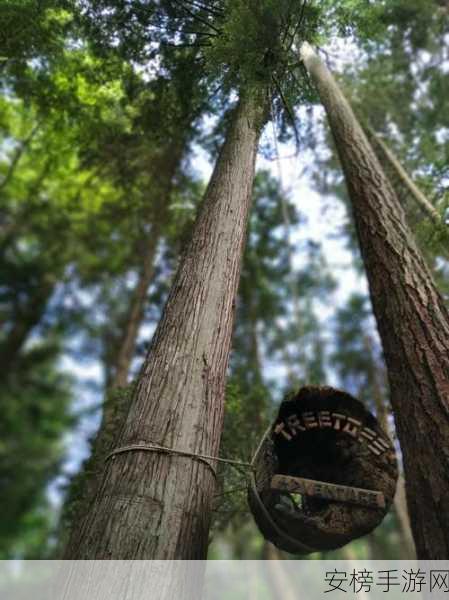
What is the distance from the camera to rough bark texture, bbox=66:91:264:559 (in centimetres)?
209

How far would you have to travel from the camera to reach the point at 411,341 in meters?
3.20

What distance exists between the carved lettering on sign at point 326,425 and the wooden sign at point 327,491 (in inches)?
14.7

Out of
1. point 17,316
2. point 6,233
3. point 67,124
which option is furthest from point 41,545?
point 67,124

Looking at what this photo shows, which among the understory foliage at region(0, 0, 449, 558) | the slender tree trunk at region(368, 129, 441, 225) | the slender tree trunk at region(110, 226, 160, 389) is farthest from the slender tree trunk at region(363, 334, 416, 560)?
the slender tree trunk at region(110, 226, 160, 389)

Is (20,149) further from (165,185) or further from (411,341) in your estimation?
(411,341)

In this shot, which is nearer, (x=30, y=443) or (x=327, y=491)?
(x=327, y=491)

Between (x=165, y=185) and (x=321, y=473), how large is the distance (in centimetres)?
632

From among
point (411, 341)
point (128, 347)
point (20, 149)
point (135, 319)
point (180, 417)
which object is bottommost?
point (180, 417)

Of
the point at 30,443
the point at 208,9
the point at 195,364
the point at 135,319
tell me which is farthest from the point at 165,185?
the point at 30,443

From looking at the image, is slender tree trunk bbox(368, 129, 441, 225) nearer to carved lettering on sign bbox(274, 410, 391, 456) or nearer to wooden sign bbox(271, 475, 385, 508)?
carved lettering on sign bbox(274, 410, 391, 456)

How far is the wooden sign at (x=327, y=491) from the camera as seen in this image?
248cm

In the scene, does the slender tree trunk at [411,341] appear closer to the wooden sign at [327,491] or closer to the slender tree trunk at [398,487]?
the wooden sign at [327,491]

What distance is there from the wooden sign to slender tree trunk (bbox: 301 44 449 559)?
0.95 ft

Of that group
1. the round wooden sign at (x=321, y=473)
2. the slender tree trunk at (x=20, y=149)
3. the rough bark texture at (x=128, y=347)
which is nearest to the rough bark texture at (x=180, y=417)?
the round wooden sign at (x=321, y=473)
